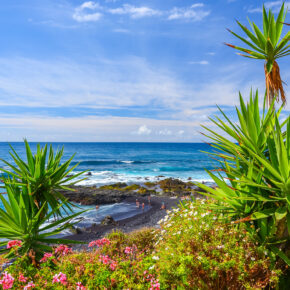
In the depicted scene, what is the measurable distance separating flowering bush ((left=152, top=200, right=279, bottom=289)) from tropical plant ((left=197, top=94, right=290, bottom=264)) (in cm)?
31

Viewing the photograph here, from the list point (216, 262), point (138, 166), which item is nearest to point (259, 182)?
point (216, 262)

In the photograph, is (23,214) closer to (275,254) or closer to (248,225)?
(248,225)

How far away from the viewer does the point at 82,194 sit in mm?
24344

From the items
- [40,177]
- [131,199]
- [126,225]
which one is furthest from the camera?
[131,199]

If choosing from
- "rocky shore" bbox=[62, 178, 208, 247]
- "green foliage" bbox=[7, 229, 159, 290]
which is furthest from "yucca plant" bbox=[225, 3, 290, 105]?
"rocky shore" bbox=[62, 178, 208, 247]

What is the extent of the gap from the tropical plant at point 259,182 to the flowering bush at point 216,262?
0.31 metres

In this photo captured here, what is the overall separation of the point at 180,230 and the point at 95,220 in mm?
13714

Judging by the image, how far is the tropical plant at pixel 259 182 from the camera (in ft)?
11.1

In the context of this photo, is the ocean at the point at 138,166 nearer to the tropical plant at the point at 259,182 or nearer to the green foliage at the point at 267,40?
the tropical plant at the point at 259,182

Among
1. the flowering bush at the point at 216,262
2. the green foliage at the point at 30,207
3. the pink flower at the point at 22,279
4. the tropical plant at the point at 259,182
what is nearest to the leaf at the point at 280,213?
the tropical plant at the point at 259,182

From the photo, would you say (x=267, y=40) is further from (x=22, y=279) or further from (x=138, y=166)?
(x=138, y=166)

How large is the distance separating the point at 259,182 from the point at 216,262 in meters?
1.50

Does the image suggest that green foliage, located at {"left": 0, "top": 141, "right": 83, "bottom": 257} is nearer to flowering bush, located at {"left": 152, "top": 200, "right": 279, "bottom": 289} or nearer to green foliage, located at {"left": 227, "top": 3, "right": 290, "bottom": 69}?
flowering bush, located at {"left": 152, "top": 200, "right": 279, "bottom": 289}

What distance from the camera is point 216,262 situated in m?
3.24
